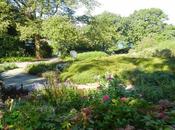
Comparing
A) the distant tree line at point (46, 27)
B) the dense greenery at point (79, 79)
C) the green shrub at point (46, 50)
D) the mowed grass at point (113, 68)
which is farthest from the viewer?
the green shrub at point (46, 50)

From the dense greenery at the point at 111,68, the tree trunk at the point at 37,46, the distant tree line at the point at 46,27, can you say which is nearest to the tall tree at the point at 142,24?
the distant tree line at the point at 46,27

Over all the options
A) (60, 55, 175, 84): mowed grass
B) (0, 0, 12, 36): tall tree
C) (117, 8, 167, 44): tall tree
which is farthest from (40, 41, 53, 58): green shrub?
(117, 8, 167, 44): tall tree

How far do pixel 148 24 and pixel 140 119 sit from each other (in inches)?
3253

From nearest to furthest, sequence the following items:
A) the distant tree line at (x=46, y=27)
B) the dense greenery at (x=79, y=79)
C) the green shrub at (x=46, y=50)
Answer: the dense greenery at (x=79, y=79) → the distant tree line at (x=46, y=27) → the green shrub at (x=46, y=50)

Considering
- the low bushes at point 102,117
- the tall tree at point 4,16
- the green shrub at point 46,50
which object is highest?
the tall tree at point 4,16

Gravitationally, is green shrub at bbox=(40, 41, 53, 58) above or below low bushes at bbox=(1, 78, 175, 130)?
below

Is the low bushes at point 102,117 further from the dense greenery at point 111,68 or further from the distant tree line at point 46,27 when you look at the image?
the distant tree line at point 46,27

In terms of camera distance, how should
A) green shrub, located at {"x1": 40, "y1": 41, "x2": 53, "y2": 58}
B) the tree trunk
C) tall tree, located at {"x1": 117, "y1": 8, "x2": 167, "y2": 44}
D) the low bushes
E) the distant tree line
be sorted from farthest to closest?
1. tall tree, located at {"x1": 117, "y1": 8, "x2": 167, "y2": 44}
2. green shrub, located at {"x1": 40, "y1": 41, "x2": 53, "y2": 58}
3. the tree trunk
4. the distant tree line
5. the low bushes

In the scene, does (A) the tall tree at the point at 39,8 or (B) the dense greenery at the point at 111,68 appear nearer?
(B) the dense greenery at the point at 111,68

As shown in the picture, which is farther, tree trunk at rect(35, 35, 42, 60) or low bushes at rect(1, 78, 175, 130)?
tree trunk at rect(35, 35, 42, 60)

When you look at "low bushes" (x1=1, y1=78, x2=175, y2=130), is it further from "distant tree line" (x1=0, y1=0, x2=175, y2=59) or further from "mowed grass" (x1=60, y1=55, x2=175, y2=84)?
"distant tree line" (x1=0, y1=0, x2=175, y2=59)

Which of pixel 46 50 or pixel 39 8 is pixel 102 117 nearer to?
A: pixel 39 8

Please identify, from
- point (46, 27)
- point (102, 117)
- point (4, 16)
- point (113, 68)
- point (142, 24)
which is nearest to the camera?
point (102, 117)

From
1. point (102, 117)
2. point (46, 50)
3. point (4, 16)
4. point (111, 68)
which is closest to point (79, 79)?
point (111, 68)
